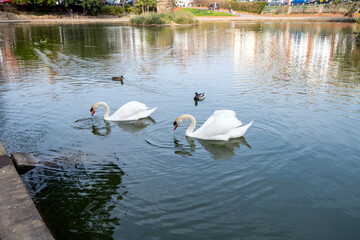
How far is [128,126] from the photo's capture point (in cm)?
998

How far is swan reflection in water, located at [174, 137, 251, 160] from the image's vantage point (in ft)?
26.7

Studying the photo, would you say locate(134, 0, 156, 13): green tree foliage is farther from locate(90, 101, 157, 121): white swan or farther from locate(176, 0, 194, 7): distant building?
locate(90, 101, 157, 121): white swan

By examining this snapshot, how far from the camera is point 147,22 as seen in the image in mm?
53938

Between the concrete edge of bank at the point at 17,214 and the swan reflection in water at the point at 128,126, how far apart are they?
3711 mm

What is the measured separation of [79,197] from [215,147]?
371cm

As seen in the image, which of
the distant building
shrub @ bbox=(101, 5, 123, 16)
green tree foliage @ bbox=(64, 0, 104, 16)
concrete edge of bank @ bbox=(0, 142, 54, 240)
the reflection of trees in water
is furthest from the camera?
the distant building

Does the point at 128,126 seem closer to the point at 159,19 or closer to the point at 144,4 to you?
the point at 159,19

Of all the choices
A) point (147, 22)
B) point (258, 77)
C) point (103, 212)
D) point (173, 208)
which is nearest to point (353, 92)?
point (258, 77)

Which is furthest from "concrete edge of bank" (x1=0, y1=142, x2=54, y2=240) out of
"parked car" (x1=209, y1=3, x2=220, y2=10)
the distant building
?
the distant building

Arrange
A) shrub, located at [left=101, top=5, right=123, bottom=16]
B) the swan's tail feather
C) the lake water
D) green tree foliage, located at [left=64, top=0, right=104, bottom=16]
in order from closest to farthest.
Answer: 1. the lake water
2. the swan's tail feather
3. green tree foliage, located at [left=64, top=0, right=104, bottom=16]
4. shrub, located at [left=101, top=5, right=123, bottom=16]

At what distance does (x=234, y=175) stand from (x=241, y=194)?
0.79m

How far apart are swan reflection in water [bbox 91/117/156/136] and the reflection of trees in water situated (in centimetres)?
203

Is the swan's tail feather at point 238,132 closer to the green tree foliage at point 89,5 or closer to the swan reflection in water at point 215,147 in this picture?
the swan reflection in water at point 215,147

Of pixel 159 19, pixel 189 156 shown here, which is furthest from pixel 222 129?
pixel 159 19
